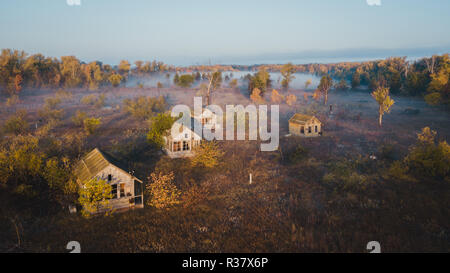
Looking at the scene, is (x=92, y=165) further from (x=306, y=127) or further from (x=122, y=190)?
(x=306, y=127)

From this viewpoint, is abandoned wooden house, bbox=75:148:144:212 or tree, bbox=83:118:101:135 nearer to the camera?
abandoned wooden house, bbox=75:148:144:212

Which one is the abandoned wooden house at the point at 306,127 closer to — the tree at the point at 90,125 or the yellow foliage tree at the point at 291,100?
the tree at the point at 90,125

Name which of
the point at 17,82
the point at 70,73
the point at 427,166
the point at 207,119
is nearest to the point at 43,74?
the point at 70,73

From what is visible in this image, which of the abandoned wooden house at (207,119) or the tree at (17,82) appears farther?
the tree at (17,82)

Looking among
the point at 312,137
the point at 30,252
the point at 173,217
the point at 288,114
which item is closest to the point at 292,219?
the point at 173,217

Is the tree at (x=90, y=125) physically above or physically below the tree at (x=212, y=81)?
below

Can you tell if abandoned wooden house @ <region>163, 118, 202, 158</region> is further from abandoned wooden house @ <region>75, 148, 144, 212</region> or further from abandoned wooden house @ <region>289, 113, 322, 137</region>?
abandoned wooden house @ <region>289, 113, 322, 137</region>

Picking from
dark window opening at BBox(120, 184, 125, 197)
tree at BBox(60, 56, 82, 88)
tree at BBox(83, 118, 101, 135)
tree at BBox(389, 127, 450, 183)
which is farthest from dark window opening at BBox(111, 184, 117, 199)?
tree at BBox(60, 56, 82, 88)

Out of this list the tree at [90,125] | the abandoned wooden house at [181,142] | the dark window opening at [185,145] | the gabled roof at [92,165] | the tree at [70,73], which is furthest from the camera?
the tree at [70,73]

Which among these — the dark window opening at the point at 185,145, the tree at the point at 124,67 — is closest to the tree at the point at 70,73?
the tree at the point at 124,67

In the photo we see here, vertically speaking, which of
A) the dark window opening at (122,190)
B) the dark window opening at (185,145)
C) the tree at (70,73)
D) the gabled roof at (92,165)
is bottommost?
the dark window opening at (122,190)
